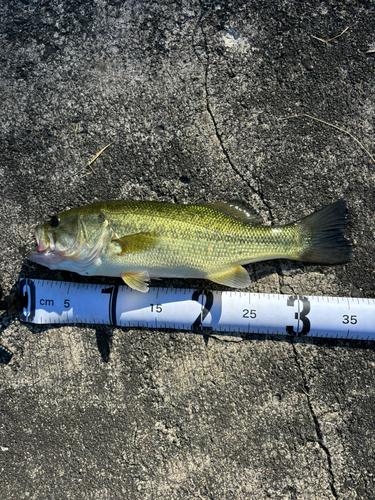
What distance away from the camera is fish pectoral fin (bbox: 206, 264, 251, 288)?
3.10m

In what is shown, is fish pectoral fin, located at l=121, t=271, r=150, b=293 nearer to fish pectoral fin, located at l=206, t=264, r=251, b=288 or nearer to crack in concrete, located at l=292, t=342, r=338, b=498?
fish pectoral fin, located at l=206, t=264, r=251, b=288

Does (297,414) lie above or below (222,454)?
above

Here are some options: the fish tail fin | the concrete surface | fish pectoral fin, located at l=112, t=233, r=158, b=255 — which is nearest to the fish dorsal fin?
the concrete surface

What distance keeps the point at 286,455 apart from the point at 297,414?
0.41 meters

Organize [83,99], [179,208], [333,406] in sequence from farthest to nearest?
[83,99] < [333,406] < [179,208]

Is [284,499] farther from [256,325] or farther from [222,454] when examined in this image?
[256,325]

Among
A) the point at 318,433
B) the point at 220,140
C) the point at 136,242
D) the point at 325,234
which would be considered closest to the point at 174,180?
the point at 220,140

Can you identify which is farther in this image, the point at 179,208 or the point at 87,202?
the point at 87,202

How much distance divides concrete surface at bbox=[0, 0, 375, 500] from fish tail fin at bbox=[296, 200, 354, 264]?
216mm

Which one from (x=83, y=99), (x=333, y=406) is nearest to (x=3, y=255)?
(x=83, y=99)

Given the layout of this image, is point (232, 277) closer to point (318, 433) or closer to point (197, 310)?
point (197, 310)

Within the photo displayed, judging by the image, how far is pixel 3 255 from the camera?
3.42 metres

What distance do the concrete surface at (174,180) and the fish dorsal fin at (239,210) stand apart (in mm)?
176

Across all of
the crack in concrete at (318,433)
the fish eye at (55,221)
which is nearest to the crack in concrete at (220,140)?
the crack in concrete at (318,433)
